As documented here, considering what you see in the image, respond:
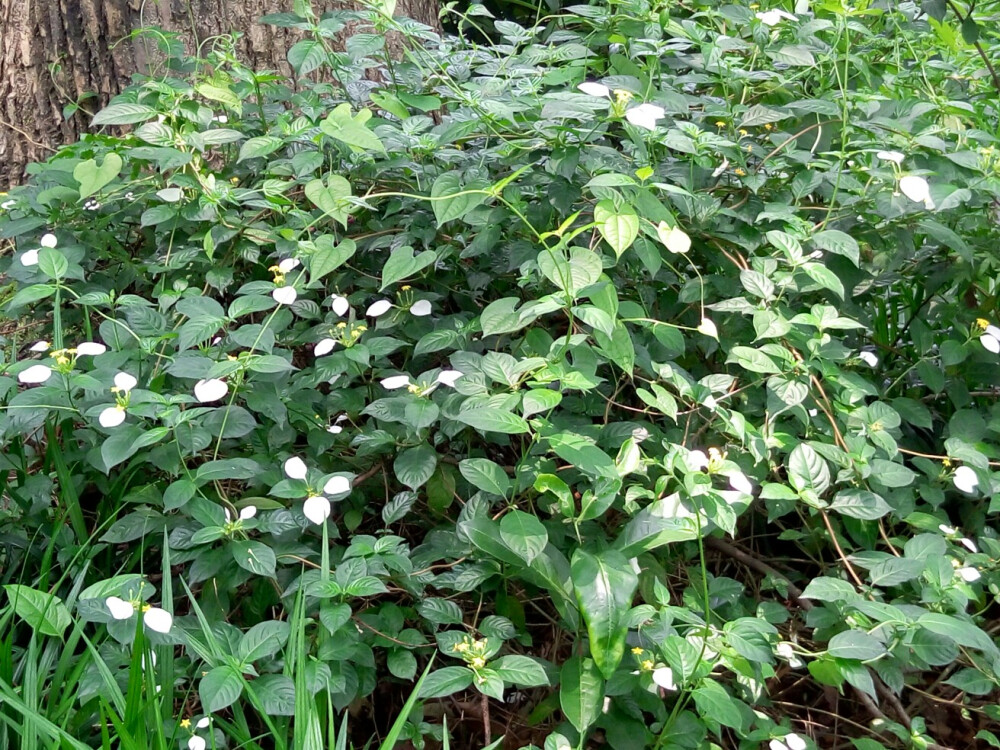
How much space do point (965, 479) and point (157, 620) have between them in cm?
127

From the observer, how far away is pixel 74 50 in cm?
227

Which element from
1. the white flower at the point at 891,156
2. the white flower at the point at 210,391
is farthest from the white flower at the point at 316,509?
the white flower at the point at 891,156

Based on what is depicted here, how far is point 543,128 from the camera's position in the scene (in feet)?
5.02

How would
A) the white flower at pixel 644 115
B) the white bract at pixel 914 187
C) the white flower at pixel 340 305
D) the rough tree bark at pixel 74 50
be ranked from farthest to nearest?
the rough tree bark at pixel 74 50 < the white flower at pixel 340 305 < the white bract at pixel 914 187 < the white flower at pixel 644 115

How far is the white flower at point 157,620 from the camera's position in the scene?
3.81 feet

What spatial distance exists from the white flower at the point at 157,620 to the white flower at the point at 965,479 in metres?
1.24

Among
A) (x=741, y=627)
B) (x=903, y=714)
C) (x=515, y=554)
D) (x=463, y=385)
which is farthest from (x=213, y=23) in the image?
(x=903, y=714)

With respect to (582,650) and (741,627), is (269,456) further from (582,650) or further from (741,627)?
(741,627)

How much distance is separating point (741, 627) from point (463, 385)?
53cm

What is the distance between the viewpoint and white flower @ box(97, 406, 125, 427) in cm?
127

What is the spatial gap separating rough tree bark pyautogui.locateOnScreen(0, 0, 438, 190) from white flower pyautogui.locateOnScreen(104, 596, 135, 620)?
156cm

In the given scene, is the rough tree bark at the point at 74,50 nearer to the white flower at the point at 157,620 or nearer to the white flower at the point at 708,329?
the white flower at the point at 708,329

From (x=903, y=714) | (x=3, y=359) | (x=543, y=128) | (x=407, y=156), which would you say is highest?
(x=543, y=128)

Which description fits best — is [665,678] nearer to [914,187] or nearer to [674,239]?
[674,239]
